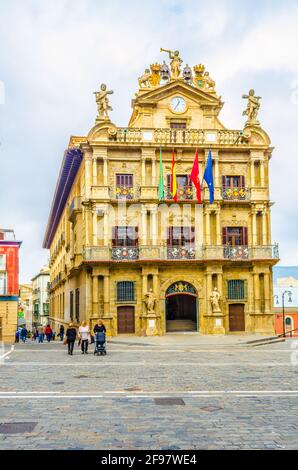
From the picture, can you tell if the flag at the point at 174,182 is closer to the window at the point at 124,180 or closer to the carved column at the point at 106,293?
the window at the point at 124,180

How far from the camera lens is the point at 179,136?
3791 centimetres

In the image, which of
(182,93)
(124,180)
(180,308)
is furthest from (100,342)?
(182,93)

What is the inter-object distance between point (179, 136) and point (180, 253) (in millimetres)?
7925

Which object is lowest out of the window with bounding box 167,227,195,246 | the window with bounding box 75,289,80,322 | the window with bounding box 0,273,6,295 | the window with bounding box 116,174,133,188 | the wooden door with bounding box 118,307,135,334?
the wooden door with bounding box 118,307,135,334

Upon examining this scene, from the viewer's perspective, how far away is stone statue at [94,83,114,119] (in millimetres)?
37469

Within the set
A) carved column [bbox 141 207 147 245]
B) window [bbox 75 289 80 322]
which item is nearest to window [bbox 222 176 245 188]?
carved column [bbox 141 207 147 245]

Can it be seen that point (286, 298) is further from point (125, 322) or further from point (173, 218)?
point (125, 322)

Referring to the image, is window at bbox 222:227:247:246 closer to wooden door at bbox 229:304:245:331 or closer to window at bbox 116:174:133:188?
wooden door at bbox 229:304:245:331

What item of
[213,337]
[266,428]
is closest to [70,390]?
[266,428]

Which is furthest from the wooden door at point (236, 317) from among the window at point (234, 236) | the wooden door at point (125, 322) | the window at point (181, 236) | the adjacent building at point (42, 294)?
the adjacent building at point (42, 294)

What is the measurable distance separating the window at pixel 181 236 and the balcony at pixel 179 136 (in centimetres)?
577

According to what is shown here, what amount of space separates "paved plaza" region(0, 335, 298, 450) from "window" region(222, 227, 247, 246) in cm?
1670

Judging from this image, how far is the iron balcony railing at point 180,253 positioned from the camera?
1419 inches
